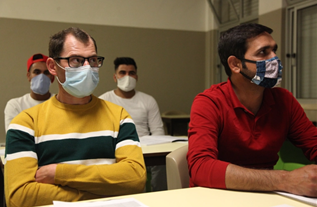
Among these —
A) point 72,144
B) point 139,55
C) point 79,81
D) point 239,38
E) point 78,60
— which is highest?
point 139,55

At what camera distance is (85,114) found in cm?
143

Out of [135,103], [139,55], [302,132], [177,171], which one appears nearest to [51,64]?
[177,171]

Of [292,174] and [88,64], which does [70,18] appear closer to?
[88,64]

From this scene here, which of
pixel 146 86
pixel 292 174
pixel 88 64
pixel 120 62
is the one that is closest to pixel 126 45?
→ pixel 146 86

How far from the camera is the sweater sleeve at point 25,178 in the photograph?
1.21m

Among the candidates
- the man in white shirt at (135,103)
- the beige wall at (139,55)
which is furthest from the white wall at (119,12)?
the man in white shirt at (135,103)

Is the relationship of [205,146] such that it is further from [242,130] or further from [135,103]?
[135,103]

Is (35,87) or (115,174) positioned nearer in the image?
(115,174)

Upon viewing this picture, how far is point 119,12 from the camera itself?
559 centimetres

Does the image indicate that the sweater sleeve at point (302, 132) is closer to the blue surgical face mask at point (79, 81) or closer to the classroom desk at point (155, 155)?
the classroom desk at point (155, 155)

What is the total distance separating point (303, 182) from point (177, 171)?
0.50 m

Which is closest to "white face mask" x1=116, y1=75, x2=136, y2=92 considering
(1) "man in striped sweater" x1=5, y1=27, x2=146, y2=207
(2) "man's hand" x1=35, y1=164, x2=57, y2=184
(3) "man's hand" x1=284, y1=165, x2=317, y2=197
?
(1) "man in striped sweater" x1=5, y1=27, x2=146, y2=207

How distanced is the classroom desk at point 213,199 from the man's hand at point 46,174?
0.39 metres

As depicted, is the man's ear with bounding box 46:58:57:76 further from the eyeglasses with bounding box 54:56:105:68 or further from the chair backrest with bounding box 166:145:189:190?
the chair backrest with bounding box 166:145:189:190
